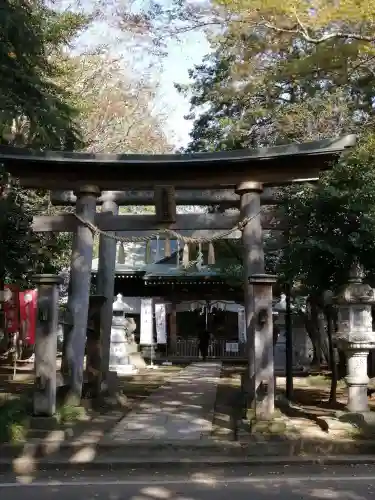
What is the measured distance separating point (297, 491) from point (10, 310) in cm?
1161

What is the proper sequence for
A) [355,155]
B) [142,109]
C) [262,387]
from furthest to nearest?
1. [142,109]
2. [355,155]
3. [262,387]

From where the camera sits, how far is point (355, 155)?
1048 cm

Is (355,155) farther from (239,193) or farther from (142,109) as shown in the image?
(142,109)

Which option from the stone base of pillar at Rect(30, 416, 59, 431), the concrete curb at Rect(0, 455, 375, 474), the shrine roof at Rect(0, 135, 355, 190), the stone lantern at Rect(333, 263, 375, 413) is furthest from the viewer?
the shrine roof at Rect(0, 135, 355, 190)

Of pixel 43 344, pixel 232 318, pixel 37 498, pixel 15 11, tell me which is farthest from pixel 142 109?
pixel 37 498

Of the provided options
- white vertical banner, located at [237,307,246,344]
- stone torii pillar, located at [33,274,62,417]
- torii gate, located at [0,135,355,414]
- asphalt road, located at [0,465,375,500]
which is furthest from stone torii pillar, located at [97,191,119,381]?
white vertical banner, located at [237,307,246,344]

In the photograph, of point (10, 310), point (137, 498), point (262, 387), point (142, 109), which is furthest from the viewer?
point (142, 109)

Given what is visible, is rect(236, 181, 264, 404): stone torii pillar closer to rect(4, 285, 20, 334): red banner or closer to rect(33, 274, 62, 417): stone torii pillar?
rect(33, 274, 62, 417): stone torii pillar

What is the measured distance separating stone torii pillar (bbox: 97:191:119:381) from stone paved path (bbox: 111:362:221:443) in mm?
1279

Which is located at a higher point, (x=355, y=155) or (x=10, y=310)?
(x=355, y=155)

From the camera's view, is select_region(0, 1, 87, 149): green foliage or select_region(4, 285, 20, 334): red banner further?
select_region(4, 285, 20, 334): red banner

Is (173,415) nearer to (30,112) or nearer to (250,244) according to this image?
(250,244)

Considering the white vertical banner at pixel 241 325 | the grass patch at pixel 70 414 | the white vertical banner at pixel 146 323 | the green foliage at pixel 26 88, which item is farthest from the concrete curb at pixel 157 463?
the white vertical banner at pixel 241 325

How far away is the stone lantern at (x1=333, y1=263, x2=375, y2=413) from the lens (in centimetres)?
850
